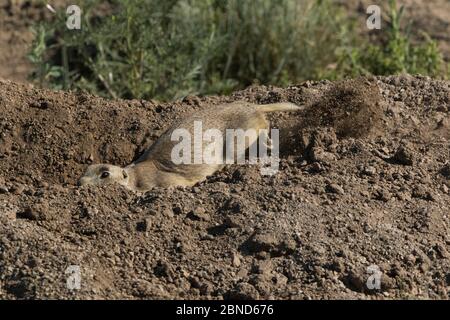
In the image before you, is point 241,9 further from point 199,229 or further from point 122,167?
point 199,229

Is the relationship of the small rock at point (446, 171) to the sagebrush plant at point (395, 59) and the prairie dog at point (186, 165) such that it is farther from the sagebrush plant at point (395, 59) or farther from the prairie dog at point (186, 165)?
the sagebrush plant at point (395, 59)

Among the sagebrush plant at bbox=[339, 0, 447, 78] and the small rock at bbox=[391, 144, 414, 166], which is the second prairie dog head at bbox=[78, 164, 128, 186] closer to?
the small rock at bbox=[391, 144, 414, 166]

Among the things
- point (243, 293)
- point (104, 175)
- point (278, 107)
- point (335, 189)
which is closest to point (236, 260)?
point (243, 293)

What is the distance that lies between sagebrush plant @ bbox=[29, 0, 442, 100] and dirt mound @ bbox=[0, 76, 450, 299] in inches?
59.5

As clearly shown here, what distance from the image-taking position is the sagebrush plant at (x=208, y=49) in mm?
8719

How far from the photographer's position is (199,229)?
5.63 meters

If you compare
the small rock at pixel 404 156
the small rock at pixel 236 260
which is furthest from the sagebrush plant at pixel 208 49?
the small rock at pixel 236 260

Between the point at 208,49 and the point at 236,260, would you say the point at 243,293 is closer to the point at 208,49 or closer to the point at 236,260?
the point at 236,260

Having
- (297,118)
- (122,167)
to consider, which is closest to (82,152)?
(122,167)

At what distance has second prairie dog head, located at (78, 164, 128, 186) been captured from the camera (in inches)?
259

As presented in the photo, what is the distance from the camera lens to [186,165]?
703cm

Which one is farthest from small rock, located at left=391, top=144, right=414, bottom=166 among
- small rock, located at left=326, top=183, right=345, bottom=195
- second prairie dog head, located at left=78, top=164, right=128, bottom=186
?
second prairie dog head, located at left=78, top=164, right=128, bottom=186

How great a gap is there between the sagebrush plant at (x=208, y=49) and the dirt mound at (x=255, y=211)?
1.51 meters
